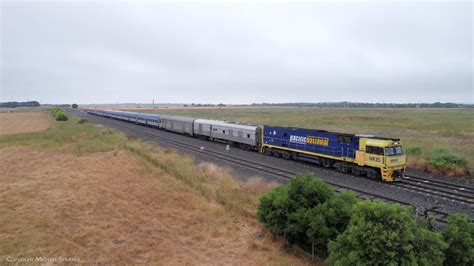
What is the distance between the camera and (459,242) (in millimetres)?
8555

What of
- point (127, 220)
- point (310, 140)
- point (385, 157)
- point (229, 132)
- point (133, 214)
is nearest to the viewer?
point (127, 220)

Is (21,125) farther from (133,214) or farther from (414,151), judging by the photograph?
(414,151)

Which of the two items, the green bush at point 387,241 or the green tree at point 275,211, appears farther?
the green tree at point 275,211

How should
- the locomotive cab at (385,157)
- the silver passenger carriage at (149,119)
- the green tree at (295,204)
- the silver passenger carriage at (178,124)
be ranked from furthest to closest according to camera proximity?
the silver passenger carriage at (149,119) → the silver passenger carriage at (178,124) → the locomotive cab at (385,157) → the green tree at (295,204)

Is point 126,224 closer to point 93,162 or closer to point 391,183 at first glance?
point 93,162

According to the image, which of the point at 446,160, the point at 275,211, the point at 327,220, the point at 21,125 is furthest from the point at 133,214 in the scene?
the point at 21,125

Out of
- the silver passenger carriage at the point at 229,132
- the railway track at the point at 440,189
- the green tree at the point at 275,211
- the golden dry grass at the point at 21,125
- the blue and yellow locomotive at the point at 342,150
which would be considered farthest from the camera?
the golden dry grass at the point at 21,125

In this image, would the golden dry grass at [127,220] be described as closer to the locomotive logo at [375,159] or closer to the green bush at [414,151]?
the locomotive logo at [375,159]

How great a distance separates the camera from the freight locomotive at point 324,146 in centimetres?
2081

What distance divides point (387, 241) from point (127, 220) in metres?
10.8

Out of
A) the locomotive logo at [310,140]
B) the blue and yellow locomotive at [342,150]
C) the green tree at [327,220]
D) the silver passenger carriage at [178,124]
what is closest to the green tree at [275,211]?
the green tree at [327,220]

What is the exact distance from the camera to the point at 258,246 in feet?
38.0

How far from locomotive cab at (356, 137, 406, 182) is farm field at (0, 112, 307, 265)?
8.16 metres

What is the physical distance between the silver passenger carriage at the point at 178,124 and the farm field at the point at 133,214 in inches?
874
